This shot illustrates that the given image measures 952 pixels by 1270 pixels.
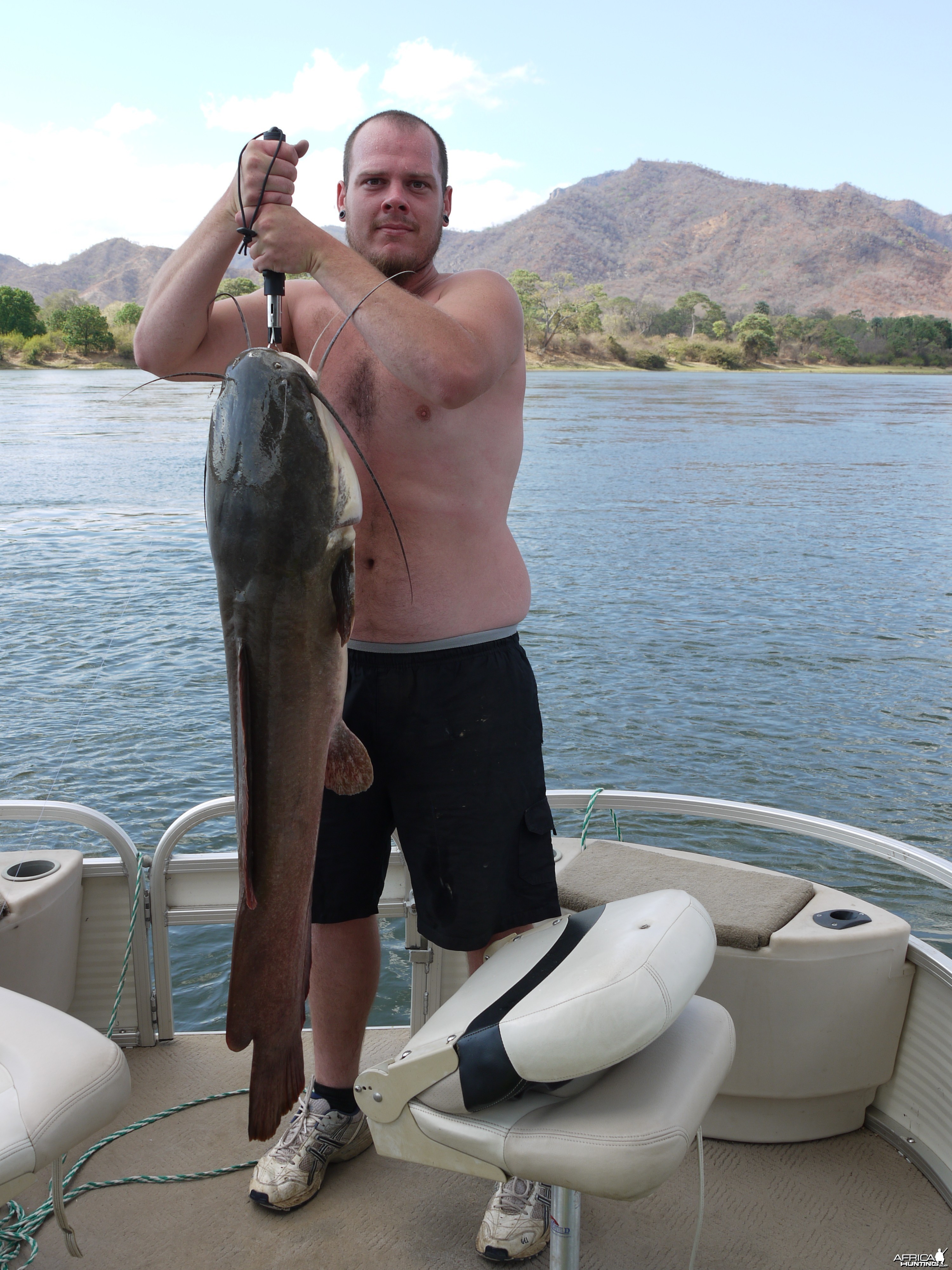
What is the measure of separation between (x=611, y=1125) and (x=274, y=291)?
Answer: 1.23m

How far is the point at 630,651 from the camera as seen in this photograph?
12.0 meters

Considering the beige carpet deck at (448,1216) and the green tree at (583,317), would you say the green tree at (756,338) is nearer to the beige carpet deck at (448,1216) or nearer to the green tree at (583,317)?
the green tree at (583,317)

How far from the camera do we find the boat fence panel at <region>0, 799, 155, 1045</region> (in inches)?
103

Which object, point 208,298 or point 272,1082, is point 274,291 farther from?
point 272,1082

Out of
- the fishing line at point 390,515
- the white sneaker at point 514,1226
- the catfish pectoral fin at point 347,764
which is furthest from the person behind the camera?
the white sneaker at point 514,1226

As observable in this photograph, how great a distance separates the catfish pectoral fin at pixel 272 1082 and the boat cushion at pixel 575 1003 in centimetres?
21

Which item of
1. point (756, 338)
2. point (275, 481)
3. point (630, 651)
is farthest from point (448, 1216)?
point (756, 338)

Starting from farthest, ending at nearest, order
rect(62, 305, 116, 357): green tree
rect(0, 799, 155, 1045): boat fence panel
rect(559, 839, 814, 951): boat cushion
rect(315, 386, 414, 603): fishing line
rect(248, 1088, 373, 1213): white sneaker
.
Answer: rect(62, 305, 116, 357): green tree
rect(0, 799, 155, 1045): boat fence panel
rect(559, 839, 814, 951): boat cushion
rect(248, 1088, 373, 1213): white sneaker
rect(315, 386, 414, 603): fishing line

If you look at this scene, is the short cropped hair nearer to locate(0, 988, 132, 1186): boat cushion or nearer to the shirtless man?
the shirtless man

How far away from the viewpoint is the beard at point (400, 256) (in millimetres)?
1744

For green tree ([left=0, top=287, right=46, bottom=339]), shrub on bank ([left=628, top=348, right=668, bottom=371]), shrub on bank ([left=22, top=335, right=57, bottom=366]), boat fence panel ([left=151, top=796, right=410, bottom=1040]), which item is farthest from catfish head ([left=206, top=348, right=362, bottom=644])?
shrub on bank ([left=628, top=348, right=668, bottom=371])

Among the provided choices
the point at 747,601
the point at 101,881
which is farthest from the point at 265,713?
the point at 747,601

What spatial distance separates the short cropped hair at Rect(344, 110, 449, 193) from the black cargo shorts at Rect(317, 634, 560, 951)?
0.85 metres

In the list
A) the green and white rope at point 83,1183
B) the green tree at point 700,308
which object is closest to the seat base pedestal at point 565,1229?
the green and white rope at point 83,1183
